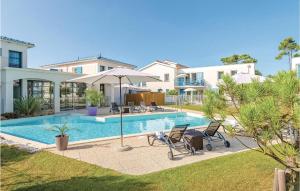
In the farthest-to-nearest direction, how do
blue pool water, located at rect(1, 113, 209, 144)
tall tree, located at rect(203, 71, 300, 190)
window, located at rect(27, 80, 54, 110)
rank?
1. window, located at rect(27, 80, 54, 110)
2. blue pool water, located at rect(1, 113, 209, 144)
3. tall tree, located at rect(203, 71, 300, 190)

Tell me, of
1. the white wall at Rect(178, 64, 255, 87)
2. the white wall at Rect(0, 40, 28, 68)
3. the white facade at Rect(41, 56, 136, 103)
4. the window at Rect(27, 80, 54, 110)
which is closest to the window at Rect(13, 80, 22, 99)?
the window at Rect(27, 80, 54, 110)

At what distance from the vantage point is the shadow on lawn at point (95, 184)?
4.98 m

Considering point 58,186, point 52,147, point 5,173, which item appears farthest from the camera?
point 52,147

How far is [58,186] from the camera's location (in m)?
5.09

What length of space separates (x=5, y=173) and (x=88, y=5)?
43.8 ft

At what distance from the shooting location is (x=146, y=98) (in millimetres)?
34031

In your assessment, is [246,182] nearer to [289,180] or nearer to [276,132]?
[289,180]

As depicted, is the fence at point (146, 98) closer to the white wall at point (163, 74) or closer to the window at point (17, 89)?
the white wall at point (163, 74)

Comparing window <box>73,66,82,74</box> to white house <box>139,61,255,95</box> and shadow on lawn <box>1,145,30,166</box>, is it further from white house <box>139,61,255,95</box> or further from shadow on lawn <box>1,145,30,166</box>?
shadow on lawn <box>1,145,30,166</box>

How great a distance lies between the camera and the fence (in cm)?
3400

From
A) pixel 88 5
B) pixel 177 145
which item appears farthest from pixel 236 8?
pixel 177 145

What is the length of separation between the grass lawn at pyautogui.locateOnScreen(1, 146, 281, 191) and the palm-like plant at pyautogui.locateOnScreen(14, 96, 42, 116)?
12996 mm

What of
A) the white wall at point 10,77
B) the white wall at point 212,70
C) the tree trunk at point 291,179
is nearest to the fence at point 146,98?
the white wall at point 212,70

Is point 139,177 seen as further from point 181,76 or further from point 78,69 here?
point 181,76
